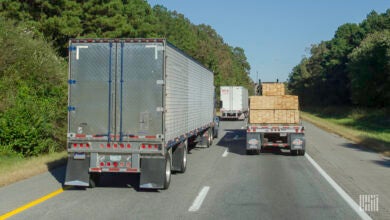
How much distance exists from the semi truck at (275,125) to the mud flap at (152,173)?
7595 mm

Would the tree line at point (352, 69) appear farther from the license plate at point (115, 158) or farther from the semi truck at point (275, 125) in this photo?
the license plate at point (115, 158)

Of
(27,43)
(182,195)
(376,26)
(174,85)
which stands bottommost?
(182,195)

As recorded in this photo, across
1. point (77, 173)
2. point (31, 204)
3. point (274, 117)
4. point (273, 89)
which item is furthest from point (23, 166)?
point (273, 89)

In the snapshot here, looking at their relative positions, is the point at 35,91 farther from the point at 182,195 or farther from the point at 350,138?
the point at 350,138

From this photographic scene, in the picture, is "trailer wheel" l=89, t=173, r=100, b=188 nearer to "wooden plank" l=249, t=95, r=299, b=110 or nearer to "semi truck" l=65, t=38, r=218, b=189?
"semi truck" l=65, t=38, r=218, b=189

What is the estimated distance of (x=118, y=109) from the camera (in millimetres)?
10281

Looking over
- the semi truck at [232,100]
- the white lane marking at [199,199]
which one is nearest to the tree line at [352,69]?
the semi truck at [232,100]

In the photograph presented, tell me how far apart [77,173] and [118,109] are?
174 centimetres

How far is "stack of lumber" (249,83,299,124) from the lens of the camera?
1789 cm

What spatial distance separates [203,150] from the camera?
1941 centimetres

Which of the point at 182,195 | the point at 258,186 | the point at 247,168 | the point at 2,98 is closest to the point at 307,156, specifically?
the point at 247,168

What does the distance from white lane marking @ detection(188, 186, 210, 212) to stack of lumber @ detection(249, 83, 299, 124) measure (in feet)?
25.7

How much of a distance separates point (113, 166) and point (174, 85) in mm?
2658

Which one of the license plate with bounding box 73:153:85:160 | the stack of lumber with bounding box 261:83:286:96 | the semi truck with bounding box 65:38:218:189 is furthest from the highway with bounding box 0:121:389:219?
the stack of lumber with bounding box 261:83:286:96
